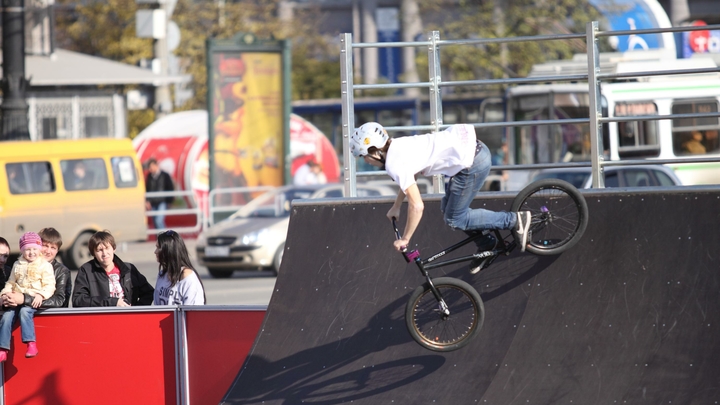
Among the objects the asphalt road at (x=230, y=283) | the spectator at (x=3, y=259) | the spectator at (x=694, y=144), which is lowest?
the asphalt road at (x=230, y=283)

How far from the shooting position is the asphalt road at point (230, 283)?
14.2m

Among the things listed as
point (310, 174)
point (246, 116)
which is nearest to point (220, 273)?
point (246, 116)

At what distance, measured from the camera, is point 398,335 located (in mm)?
7184

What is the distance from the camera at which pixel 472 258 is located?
7.08 meters

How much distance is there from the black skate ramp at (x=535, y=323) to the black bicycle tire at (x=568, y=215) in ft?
0.43

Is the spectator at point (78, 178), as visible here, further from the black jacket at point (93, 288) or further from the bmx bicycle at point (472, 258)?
the bmx bicycle at point (472, 258)

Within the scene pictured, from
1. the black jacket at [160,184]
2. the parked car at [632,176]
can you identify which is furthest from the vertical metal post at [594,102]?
the black jacket at [160,184]

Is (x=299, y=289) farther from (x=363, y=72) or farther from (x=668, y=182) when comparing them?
(x=363, y=72)

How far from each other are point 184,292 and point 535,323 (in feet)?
8.55

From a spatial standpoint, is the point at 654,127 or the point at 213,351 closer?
the point at 213,351

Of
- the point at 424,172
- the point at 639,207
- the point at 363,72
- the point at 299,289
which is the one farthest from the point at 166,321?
the point at 363,72

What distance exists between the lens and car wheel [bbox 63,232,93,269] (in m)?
19.1

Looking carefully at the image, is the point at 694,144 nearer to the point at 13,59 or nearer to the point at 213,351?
the point at 13,59

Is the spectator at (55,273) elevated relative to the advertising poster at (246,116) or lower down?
lower down
